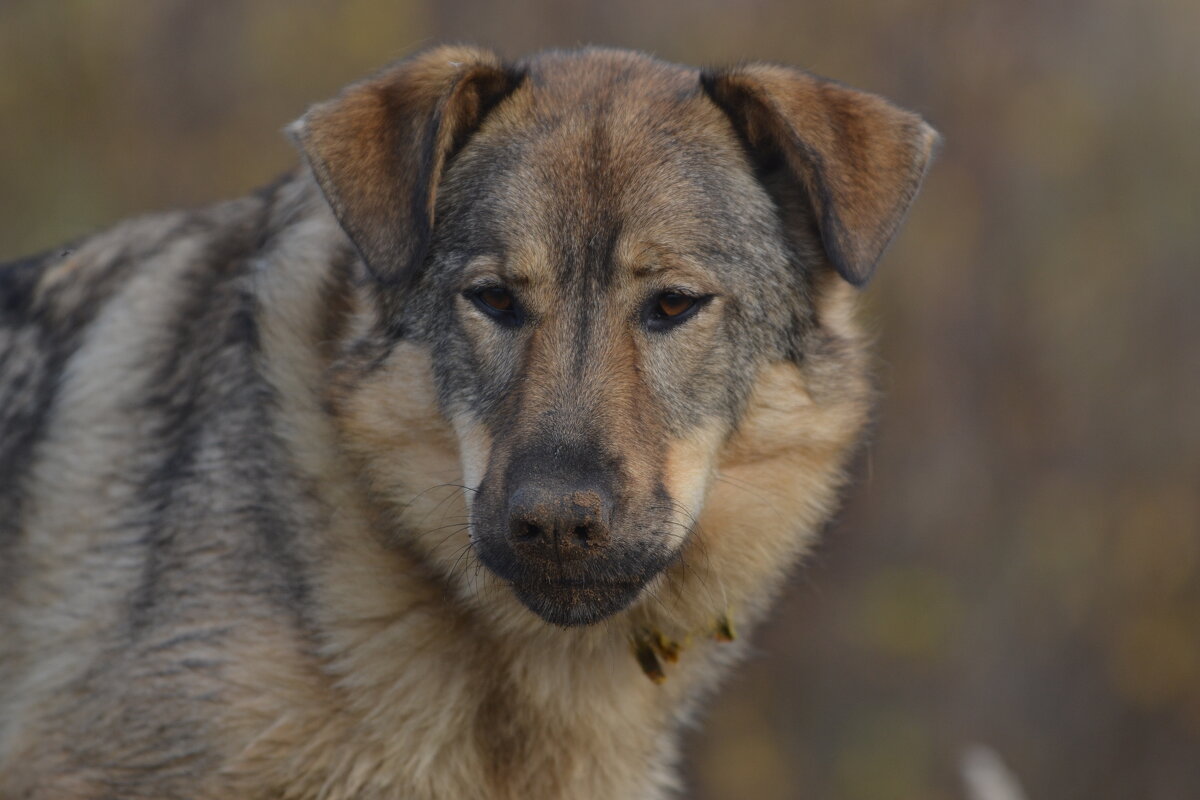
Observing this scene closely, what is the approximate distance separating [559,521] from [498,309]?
27.7 inches

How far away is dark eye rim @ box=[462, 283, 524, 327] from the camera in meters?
3.94

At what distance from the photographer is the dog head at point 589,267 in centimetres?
373

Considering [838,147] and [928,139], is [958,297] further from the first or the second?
[838,147]

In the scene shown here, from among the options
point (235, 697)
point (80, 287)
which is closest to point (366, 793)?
point (235, 697)

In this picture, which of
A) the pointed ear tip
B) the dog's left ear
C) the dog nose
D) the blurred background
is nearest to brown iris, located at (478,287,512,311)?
the dog nose

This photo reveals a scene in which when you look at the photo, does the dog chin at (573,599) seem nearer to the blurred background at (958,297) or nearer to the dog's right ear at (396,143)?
the dog's right ear at (396,143)

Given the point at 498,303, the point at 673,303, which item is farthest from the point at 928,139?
the point at 498,303

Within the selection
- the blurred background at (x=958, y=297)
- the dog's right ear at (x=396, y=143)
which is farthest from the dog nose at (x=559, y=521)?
the blurred background at (x=958, y=297)

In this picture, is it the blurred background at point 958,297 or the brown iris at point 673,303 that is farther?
the blurred background at point 958,297

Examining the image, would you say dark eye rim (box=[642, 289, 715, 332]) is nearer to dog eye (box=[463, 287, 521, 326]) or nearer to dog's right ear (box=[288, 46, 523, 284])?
dog eye (box=[463, 287, 521, 326])

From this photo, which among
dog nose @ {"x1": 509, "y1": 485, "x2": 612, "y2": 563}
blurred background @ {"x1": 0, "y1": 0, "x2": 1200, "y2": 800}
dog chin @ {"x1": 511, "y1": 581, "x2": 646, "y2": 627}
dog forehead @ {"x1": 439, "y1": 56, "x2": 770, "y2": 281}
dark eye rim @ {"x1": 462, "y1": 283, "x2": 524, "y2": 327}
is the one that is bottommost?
blurred background @ {"x1": 0, "y1": 0, "x2": 1200, "y2": 800}

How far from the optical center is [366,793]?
13.4 feet

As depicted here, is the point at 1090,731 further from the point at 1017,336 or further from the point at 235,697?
the point at 235,697

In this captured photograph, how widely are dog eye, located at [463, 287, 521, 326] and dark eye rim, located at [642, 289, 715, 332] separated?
35 centimetres
